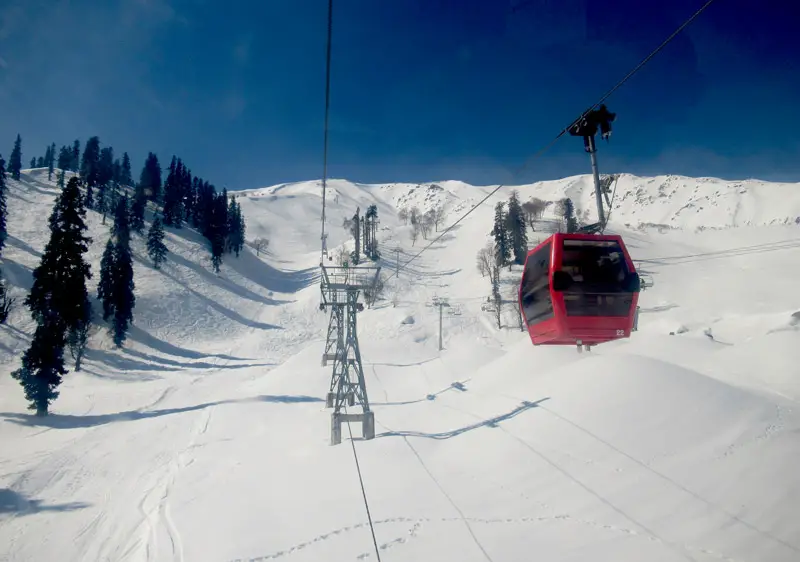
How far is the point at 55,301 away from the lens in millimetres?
23781

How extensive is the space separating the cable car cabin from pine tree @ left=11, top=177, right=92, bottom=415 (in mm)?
28404

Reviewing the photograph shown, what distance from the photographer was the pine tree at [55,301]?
22766 millimetres

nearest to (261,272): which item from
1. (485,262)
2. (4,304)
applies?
(4,304)

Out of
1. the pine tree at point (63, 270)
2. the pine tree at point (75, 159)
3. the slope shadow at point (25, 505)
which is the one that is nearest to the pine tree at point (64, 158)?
the pine tree at point (75, 159)

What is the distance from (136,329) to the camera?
4553 centimetres

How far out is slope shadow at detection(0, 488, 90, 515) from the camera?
13.0 metres

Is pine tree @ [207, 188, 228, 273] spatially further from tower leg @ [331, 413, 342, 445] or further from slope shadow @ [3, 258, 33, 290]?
tower leg @ [331, 413, 342, 445]

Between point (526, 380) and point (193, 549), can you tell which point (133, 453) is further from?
point (526, 380)

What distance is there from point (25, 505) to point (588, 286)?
19.4m

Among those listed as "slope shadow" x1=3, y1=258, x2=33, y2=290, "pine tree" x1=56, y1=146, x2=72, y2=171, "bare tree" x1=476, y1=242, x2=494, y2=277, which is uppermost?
"pine tree" x1=56, y1=146, x2=72, y2=171

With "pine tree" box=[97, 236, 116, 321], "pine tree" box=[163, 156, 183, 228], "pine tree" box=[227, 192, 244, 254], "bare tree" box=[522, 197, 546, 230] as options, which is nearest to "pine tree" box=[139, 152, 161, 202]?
"pine tree" box=[163, 156, 183, 228]

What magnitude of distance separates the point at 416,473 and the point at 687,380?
10126 millimetres

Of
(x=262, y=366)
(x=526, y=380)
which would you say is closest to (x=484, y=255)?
(x=262, y=366)

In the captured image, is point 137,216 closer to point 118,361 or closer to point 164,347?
point 164,347
